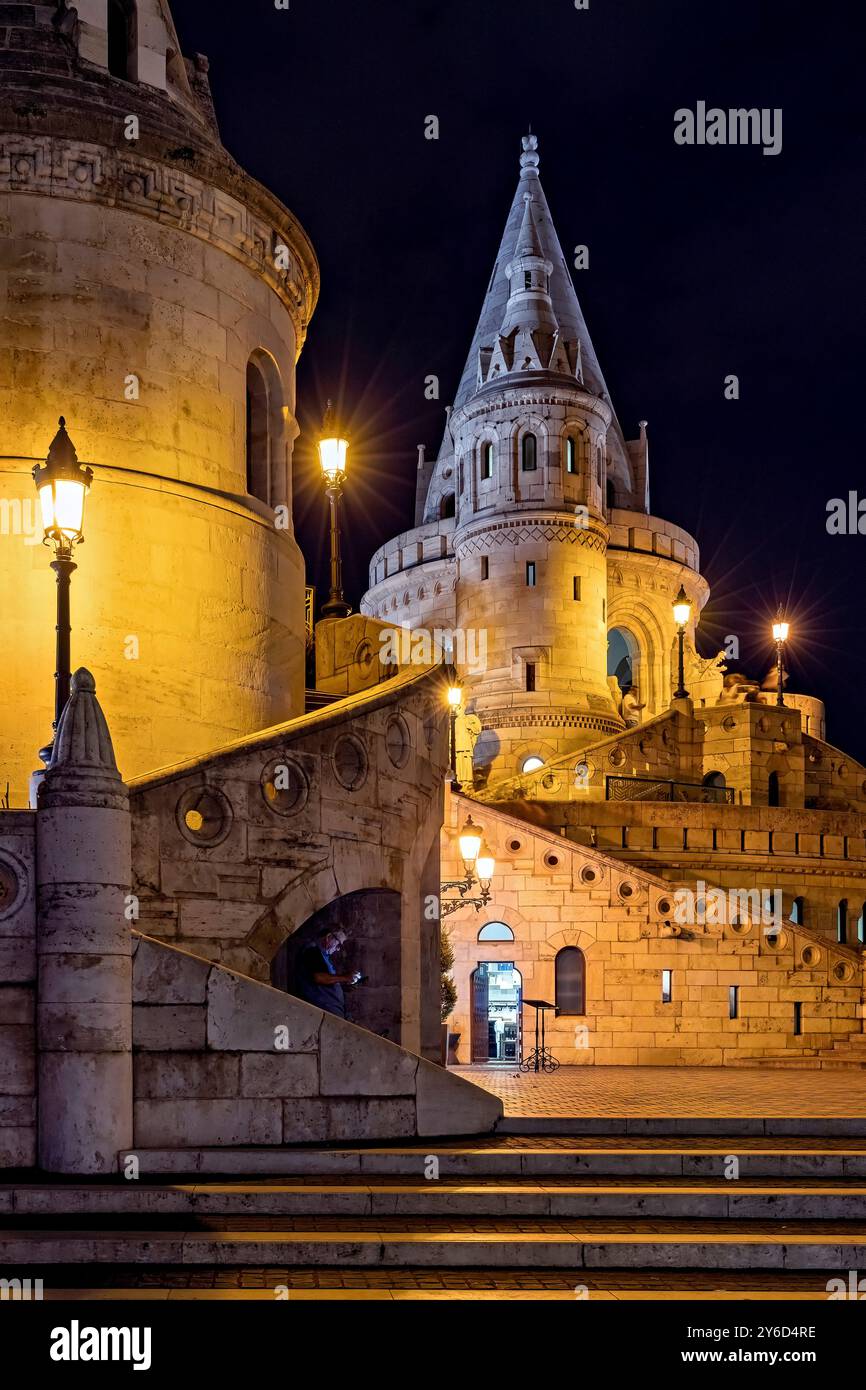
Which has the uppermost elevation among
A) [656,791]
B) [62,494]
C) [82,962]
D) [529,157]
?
[529,157]

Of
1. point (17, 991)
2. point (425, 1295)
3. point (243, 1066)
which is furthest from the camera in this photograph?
point (243, 1066)

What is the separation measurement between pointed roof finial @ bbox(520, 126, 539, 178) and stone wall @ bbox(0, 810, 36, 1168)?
58.0 meters

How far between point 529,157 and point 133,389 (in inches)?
2066

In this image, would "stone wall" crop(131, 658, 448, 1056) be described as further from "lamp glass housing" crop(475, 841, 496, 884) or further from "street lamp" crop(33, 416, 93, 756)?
"lamp glass housing" crop(475, 841, 496, 884)

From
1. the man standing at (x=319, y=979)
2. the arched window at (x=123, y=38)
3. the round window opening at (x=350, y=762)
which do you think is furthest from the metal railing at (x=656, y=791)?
the man standing at (x=319, y=979)

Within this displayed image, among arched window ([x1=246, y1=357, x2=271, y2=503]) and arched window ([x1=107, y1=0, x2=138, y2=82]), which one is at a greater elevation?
arched window ([x1=107, y1=0, x2=138, y2=82])

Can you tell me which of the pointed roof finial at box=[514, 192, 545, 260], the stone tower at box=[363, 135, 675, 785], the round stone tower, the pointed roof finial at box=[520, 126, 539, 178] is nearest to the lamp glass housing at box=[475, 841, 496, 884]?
the stone tower at box=[363, 135, 675, 785]

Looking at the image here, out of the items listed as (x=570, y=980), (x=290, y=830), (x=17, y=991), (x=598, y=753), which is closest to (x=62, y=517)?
(x=290, y=830)

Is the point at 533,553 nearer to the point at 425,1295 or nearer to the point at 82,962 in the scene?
the point at 82,962

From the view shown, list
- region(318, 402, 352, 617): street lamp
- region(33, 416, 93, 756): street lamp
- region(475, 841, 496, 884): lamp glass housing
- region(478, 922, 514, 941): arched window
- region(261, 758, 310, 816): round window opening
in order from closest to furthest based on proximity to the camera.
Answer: region(33, 416, 93, 756): street lamp < region(261, 758, 310, 816): round window opening < region(318, 402, 352, 617): street lamp < region(475, 841, 496, 884): lamp glass housing < region(478, 922, 514, 941): arched window

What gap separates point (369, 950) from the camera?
15.2 metres

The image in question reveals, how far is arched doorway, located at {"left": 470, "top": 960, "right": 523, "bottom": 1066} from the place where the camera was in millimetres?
26781

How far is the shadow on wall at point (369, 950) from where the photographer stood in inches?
594

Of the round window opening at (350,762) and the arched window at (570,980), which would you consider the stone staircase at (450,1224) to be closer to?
the round window opening at (350,762)
